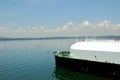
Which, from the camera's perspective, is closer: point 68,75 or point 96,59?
point 96,59

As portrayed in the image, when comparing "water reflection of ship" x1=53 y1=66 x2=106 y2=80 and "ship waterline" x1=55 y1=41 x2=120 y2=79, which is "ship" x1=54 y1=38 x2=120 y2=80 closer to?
"ship waterline" x1=55 y1=41 x2=120 y2=79

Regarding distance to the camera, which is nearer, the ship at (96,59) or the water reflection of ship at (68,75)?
the ship at (96,59)

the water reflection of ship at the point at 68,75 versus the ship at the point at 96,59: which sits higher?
the ship at the point at 96,59

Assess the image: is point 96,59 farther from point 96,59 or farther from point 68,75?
point 68,75

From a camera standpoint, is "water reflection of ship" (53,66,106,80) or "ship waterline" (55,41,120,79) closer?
"ship waterline" (55,41,120,79)

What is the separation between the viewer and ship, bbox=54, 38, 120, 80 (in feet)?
117

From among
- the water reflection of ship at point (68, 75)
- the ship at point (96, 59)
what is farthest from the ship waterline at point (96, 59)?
the water reflection of ship at point (68, 75)

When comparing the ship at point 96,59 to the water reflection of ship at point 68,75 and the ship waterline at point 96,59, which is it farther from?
the water reflection of ship at point 68,75

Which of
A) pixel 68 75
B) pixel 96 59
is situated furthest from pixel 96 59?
pixel 68 75

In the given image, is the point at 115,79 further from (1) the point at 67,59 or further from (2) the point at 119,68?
(1) the point at 67,59

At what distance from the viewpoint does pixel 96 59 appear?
40.0 meters

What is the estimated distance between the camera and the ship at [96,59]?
35812 mm

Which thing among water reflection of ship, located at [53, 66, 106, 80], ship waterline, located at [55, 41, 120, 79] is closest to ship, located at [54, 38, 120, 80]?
ship waterline, located at [55, 41, 120, 79]

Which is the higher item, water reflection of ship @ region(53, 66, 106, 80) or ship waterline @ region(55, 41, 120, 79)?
ship waterline @ region(55, 41, 120, 79)
